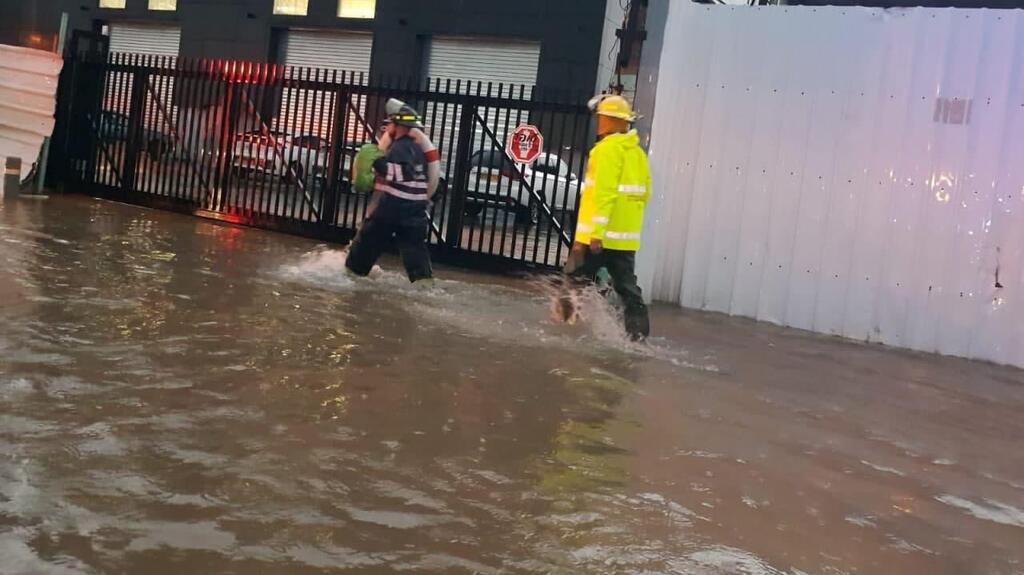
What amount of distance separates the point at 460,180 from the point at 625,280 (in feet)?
12.7

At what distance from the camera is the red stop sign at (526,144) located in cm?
959

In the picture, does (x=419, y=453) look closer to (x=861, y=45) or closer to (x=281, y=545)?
(x=281, y=545)

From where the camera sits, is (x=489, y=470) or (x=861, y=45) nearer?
(x=489, y=470)

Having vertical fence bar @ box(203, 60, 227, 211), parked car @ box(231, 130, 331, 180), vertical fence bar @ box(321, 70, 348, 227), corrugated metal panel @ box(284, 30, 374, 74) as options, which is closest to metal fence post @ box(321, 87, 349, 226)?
vertical fence bar @ box(321, 70, 348, 227)

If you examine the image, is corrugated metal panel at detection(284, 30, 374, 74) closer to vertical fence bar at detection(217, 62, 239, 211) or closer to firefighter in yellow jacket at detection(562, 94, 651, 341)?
vertical fence bar at detection(217, 62, 239, 211)

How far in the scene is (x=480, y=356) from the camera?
244 inches

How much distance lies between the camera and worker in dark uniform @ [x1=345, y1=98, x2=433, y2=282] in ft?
27.2

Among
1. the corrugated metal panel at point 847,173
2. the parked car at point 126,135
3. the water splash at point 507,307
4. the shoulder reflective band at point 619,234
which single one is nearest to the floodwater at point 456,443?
the water splash at point 507,307

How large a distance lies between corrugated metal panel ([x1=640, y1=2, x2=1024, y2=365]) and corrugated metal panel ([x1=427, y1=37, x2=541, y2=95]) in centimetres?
1481

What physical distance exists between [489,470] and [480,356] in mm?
2196

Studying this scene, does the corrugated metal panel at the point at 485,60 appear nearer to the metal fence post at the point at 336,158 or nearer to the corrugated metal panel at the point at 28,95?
the corrugated metal panel at the point at 28,95

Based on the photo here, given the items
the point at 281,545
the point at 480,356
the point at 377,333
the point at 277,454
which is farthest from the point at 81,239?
the point at 281,545

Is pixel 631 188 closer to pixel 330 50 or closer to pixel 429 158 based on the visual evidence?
pixel 429 158

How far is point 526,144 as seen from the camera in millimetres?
9680
